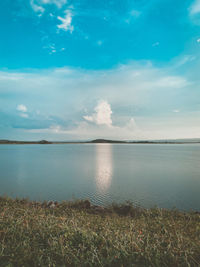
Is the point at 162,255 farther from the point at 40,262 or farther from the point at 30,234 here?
the point at 30,234

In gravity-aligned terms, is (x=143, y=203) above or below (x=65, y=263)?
below

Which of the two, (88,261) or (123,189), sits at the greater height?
(88,261)

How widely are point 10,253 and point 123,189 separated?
42.9 ft

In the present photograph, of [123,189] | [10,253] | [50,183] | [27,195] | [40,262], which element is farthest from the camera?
[50,183]

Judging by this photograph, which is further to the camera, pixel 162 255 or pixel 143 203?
pixel 143 203

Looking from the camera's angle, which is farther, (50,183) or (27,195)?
(50,183)

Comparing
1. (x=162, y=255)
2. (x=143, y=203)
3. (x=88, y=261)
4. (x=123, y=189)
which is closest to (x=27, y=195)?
(x=123, y=189)

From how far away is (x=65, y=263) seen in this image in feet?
11.0

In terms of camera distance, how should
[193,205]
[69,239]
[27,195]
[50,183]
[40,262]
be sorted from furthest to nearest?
[50,183], [27,195], [193,205], [69,239], [40,262]

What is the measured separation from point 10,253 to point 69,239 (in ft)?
4.70

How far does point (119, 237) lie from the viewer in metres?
4.18

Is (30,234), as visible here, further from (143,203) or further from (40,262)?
(143,203)

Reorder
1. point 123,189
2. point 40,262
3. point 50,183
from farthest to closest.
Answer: point 50,183
point 123,189
point 40,262

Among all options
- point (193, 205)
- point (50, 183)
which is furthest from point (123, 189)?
point (50, 183)
